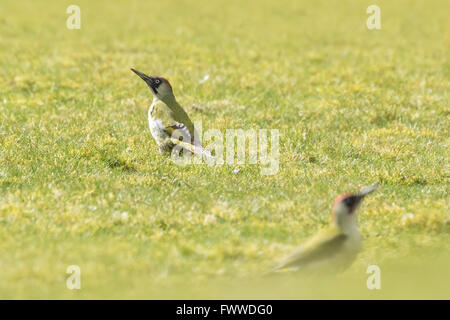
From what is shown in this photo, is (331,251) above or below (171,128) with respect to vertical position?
below

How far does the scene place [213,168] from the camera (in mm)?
12531

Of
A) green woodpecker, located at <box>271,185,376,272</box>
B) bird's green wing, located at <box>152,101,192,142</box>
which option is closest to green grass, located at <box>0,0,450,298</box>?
green woodpecker, located at <box>271,185,376,272</box>

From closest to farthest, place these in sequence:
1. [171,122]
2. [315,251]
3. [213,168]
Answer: [315,251] < [213,168] < [171,122]

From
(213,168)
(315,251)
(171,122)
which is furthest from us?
(171,122)

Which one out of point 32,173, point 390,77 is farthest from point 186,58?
point 32,173

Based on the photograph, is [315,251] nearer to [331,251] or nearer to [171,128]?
[331,251]

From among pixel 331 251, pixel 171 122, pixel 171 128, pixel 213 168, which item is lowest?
pixel 331 251

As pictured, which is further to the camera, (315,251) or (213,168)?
(213,168)

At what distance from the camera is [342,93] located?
59.3 ft

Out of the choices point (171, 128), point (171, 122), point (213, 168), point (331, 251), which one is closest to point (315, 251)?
point (331, 251)

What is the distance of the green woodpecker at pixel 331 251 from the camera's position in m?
8.48

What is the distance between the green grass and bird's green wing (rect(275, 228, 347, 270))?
0.30 m

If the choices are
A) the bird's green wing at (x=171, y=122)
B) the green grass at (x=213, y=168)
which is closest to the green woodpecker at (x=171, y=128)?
the bird's green wing at (x=171, y=122)

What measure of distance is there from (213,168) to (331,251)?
14.4 feet
